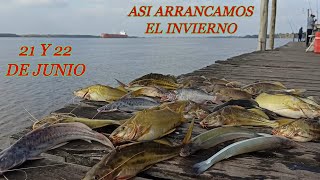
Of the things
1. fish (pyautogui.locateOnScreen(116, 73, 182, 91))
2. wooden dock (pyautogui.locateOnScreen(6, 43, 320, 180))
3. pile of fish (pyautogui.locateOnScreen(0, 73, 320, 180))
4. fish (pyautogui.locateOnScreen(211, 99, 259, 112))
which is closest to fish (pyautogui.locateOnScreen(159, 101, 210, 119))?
pile of fish (pyautogui.locateOnScreen(0, 73, 320, 180))

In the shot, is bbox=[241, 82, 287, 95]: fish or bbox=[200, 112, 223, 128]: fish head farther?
bbox=[241, 82, 287, 95]: fish

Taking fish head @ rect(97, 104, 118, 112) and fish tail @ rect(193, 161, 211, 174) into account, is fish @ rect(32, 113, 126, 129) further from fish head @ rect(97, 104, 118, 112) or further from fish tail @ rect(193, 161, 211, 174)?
fish tail @ rect(193, 161, 211, 174)

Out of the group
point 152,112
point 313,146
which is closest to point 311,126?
point 313,146

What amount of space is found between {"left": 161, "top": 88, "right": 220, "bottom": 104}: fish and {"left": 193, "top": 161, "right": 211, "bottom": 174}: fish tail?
215cm

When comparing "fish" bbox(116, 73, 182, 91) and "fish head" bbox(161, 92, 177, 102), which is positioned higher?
"fish" bbox(116, 73, 182, 91)

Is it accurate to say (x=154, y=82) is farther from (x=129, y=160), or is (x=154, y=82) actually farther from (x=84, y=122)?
(x=129, y=160)

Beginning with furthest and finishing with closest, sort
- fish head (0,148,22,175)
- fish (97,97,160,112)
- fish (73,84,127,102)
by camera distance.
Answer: fish (73,84,127,102), fish (97,97,160,112), fish head (0,148,22,175)

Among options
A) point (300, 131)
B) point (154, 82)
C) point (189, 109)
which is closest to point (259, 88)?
point (154, 82)

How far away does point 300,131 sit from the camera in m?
3.39

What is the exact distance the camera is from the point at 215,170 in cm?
271

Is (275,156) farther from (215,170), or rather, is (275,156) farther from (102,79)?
(102,79)

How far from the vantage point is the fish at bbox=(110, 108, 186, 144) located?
3085mm

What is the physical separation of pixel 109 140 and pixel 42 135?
55cm

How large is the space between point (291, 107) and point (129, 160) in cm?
235
